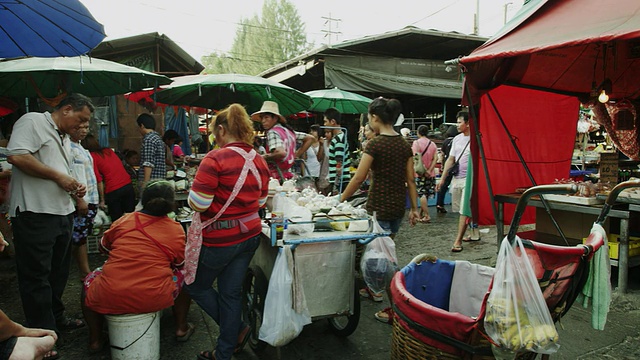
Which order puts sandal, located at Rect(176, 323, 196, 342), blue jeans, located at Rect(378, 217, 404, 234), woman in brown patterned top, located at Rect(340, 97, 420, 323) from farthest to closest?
blue jeans, located at Rect(378, 217, 404, 234) < woman in brown patterned top, located at Rect(340, 97, 420, 323) < sandal, located at Rect(176, 323, 196, 342)

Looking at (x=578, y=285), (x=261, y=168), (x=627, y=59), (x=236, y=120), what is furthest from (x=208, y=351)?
(x=627, y=59)

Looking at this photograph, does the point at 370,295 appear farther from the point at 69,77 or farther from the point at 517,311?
the point at 69,77

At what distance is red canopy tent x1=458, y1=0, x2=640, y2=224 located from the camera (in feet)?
13.8

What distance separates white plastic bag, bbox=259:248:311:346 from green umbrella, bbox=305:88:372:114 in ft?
23.3

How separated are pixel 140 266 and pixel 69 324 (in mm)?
1315

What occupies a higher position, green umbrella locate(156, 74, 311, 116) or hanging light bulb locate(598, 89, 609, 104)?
green umbrella locate(156, 74, 311, 116)

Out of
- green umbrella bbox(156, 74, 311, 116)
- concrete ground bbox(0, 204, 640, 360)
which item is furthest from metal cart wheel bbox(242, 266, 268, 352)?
green umbrella bbox(156, 74, 311, 116)

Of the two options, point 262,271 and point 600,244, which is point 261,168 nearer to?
point 262,271

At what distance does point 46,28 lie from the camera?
3.39m

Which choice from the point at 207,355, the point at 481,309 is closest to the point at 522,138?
the point at 481,309

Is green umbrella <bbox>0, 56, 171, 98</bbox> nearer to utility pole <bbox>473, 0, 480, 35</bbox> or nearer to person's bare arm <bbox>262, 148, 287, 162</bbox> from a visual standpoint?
person's bare arm <bbox>262, 148, 287, 162</bbox>

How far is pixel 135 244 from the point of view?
117 inches

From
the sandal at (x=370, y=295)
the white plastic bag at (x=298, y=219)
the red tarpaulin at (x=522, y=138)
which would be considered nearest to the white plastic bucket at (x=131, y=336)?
the white plastic bag at (x=298, y=219)

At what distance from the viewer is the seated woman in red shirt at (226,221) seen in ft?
8.89
